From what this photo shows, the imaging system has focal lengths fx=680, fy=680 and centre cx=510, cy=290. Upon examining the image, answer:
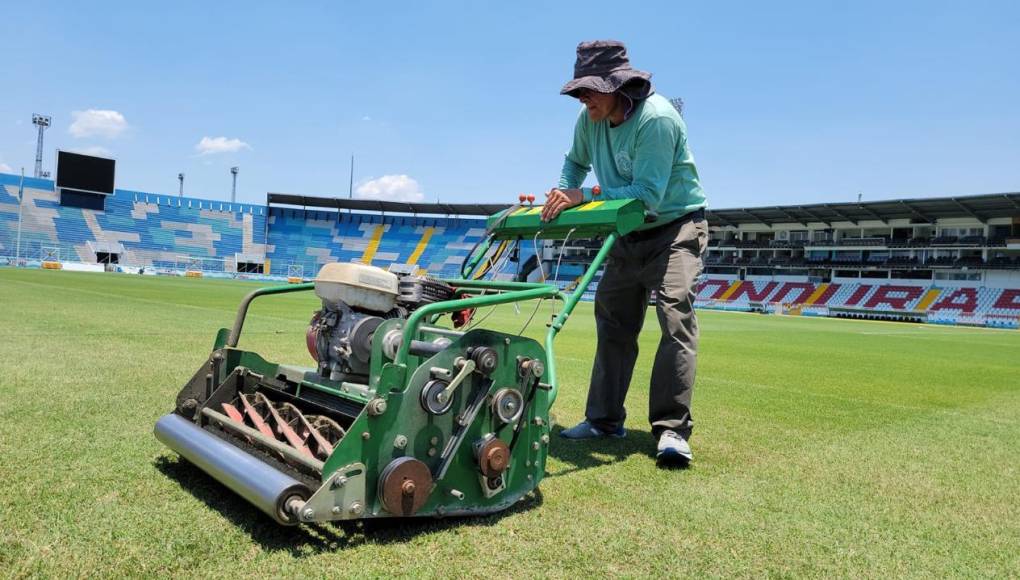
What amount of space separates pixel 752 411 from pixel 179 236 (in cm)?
6676

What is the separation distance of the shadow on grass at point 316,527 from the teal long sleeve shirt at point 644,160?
170cm

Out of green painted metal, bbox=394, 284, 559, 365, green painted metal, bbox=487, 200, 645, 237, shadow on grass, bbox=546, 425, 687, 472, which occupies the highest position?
green painted metal, bbox=487, 200, 645, 237

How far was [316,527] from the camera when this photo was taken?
97.8 inches

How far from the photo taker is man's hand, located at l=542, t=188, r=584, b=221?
3.38 metres

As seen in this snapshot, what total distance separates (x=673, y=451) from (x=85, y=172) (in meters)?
67.0

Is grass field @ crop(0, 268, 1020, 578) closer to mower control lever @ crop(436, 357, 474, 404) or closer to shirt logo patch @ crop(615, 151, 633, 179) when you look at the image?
mower control lever @ crop(436, 357, 474, 404)

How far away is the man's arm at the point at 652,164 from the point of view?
11.4 feet

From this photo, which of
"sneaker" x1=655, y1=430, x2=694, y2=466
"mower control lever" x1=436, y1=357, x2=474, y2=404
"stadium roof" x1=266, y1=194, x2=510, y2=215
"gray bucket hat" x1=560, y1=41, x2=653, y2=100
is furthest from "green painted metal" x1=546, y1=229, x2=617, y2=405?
"stadium roof" x1=266, y1=194, x2=510, y2=215

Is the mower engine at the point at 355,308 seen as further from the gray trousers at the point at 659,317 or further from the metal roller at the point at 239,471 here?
the gray trousers at the point at 659,317

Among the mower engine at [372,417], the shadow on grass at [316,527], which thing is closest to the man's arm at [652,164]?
the mower engine at [372,417]

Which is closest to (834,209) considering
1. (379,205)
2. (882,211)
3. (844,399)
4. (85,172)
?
(882,211)

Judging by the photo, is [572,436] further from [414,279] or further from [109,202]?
[109,202]

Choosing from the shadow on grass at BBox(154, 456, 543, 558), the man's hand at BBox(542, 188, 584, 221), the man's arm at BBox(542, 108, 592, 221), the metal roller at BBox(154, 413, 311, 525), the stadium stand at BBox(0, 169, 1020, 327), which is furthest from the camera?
the stadium stand at BBox(0, 169, 1020, 327)

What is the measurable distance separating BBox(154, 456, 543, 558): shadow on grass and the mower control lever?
497 millimetres
